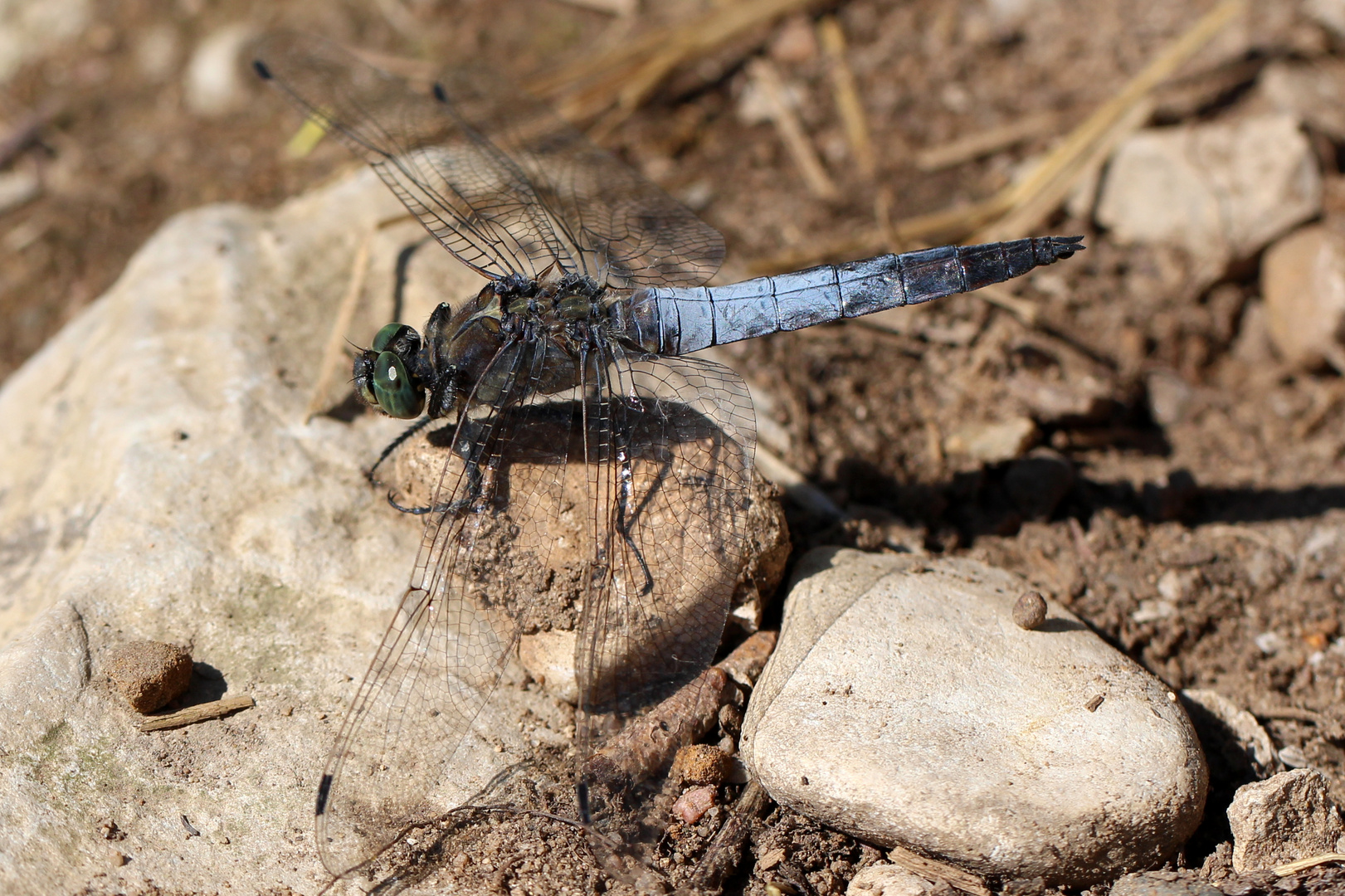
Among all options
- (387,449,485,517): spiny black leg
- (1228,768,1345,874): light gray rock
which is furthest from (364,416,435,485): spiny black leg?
(1228,768,1345,874): light gray rock

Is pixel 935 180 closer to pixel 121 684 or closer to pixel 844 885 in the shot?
pixel 844 885

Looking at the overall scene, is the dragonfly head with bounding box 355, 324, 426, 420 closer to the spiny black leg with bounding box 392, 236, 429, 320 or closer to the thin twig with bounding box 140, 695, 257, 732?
the spiny black leg with bounding box 392, 236, 429, 320

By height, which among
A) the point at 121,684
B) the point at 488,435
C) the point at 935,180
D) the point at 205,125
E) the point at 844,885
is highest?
the point at 205,125

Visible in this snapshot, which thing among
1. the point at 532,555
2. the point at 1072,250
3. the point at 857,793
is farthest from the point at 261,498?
the point at 1072,250

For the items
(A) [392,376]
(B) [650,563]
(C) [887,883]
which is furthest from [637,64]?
(C) [887,883]

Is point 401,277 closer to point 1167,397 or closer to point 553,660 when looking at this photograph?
point 553,660

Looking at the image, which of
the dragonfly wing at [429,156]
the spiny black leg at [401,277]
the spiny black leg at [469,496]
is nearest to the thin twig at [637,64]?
the dragonfly wing at [429,156]

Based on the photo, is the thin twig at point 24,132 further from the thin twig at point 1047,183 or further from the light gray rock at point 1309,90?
the light gray rock at point 1309,90
